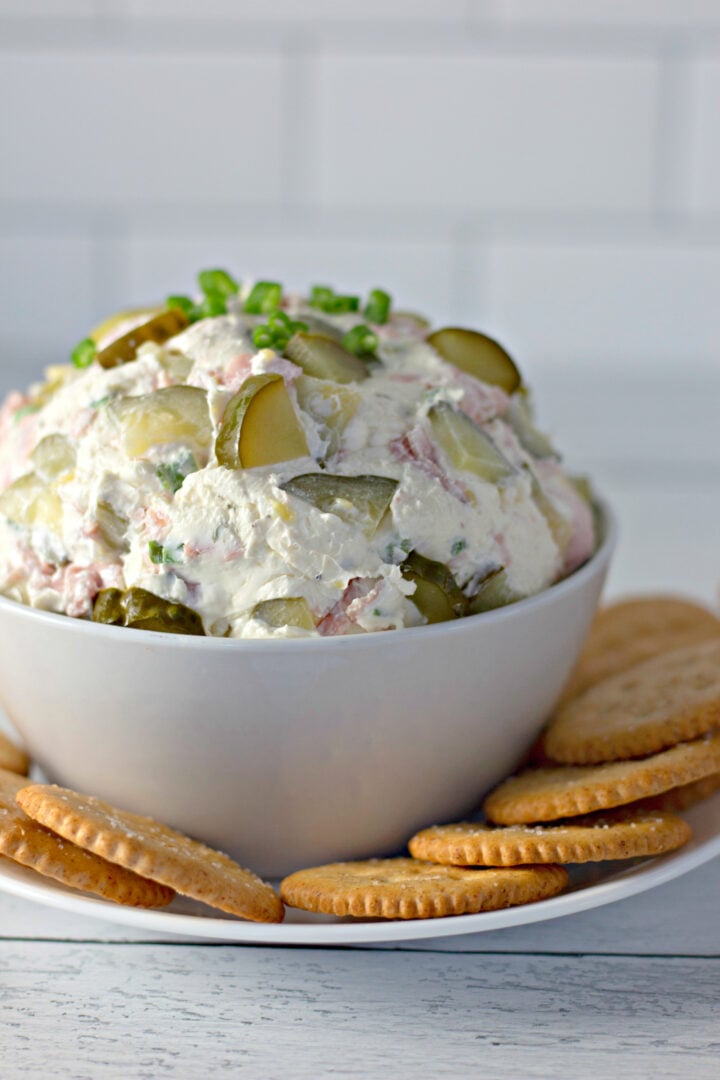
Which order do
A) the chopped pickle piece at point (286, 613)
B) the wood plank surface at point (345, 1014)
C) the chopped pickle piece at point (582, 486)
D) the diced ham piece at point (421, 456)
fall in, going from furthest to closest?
the chopped pickle piece at point (582, 486), the diced ham piece at point (421, 456), the chopped pickle piece at point (286, 613), the wood plank surface at point (345, 1014)

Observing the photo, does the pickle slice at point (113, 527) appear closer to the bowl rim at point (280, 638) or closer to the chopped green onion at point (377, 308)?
the bowl rim at point (280, 638)

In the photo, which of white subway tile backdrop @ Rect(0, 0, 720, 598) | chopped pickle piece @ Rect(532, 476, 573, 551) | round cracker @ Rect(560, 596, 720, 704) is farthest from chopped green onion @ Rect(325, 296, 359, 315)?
white subway tile backdrop @ Rect(0, 0, 720, 598)

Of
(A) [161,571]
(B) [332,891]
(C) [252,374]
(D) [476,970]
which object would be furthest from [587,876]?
(C) [252,374]

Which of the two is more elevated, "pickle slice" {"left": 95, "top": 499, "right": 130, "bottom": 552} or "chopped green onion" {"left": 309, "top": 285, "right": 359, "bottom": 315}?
"chopped green onion" {"left": 309, "top": 285, "right": 359, "bottom": 315}

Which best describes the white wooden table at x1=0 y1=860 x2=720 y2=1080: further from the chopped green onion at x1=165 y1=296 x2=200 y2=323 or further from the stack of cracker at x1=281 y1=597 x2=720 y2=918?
the chopped green onion at x1=165 y1=296 x2=200 y2=323

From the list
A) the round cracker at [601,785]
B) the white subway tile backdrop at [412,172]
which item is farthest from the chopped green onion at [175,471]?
the white subway tile backdrop at [412,172]

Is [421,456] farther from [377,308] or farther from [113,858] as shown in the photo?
[113,858]
